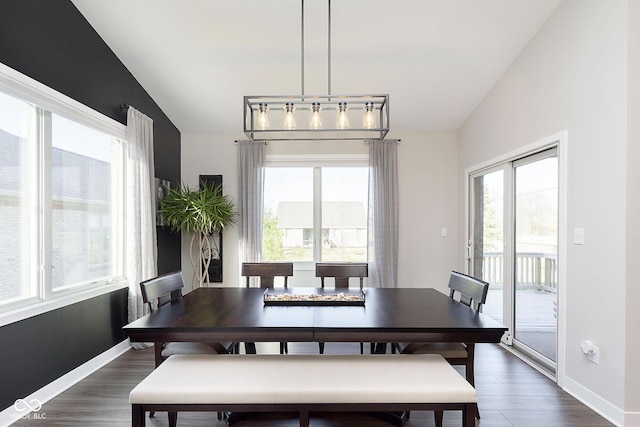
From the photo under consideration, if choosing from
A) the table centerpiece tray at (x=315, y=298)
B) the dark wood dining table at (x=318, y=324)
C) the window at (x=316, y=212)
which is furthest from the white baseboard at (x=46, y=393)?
the window at (x=316, y=212)

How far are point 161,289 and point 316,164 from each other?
9.24ft

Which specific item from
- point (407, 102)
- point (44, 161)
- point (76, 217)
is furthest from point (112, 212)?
point (407, 102)

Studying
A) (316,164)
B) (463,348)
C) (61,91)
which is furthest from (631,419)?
(61,91)

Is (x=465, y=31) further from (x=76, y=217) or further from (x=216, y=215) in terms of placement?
(x=76, y=217)

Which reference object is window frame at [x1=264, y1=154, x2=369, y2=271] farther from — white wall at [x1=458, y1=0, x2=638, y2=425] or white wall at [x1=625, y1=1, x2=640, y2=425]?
white wall at [x1=625, y1=1, x2=640, y2=425]

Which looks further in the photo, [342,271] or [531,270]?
[531,270]

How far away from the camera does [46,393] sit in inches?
95.2

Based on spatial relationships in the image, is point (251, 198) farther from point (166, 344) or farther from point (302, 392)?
point (302, 392)

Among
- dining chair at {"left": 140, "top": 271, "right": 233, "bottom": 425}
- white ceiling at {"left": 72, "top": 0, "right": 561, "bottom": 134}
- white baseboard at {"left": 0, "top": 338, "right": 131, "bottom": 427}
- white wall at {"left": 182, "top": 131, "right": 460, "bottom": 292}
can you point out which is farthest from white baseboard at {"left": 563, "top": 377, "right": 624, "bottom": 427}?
white baseboard at {"left": 0, "top": 338, "right": 131, "bottom": 427}

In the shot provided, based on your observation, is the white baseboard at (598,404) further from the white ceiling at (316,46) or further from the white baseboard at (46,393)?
the white baseboard at (46,393)

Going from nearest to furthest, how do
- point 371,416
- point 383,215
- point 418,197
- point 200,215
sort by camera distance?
point 371,416, point 200,215, point 383,215, point 418,197

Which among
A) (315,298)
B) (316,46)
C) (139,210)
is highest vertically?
(316,46)

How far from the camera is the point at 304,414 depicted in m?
1.63

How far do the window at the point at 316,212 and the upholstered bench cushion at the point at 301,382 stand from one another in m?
2.86
